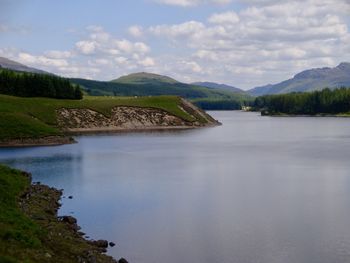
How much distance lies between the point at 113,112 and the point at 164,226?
15542cm

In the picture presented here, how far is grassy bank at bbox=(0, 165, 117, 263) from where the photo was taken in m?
28.9

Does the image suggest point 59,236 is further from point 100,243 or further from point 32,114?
point 32,114

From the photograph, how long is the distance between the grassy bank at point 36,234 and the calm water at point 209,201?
2.19 m

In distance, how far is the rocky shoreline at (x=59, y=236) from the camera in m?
31.6

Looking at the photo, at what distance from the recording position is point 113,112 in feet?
639

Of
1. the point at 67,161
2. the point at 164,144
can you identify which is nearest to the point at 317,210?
the point at 67,161

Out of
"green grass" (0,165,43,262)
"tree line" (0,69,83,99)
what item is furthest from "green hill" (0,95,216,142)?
"green grass" (0,165,43,262)

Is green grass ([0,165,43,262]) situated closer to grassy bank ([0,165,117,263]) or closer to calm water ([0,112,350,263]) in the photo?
grassy bank ([0,165,117,263])

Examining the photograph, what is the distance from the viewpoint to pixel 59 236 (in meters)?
36.5

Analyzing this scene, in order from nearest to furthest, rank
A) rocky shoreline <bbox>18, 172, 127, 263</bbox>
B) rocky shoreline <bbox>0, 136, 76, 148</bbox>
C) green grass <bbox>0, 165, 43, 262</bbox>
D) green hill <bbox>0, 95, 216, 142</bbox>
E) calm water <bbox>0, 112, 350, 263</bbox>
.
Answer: green grass <bbox>0, 165, 43, 262</bbox>
rocky shoreline <bbox>18, 172, 127, 263</bbox>
calm water <bbox>0, 112, 350, 263</bbox>
rocky shoreline <bbox>0, 136, 76, 148</bbox>
green hill <bbox>0, 95, 216, 142</bbox>

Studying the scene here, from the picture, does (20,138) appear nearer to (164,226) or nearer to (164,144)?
(164,144)

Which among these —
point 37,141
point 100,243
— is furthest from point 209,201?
point 37,141

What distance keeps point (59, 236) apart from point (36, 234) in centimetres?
289

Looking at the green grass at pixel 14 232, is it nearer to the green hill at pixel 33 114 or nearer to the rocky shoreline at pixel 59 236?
the rocky shoreline at pixel 59 236
